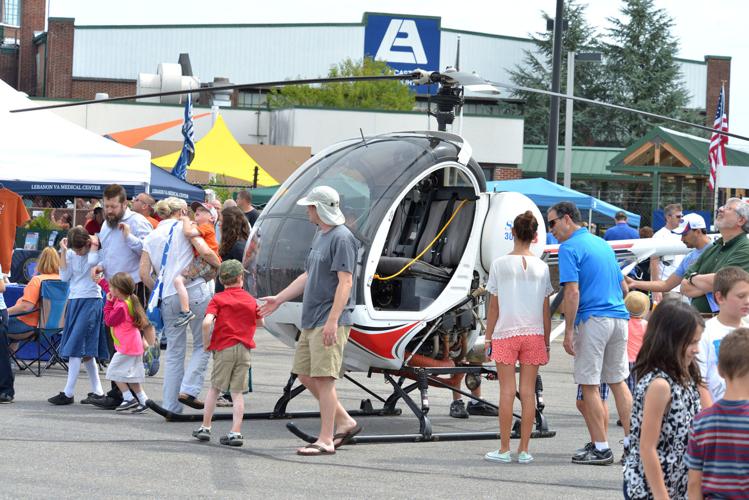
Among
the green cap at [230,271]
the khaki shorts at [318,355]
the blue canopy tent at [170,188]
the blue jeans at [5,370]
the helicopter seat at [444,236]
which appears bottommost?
the blue jeans at [5,370]

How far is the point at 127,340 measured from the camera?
10531 mm

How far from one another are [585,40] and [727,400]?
189 ft

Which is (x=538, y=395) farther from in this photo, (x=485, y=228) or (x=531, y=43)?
(x=531, y=43)

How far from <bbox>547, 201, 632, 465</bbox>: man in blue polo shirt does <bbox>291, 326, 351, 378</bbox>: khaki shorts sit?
5.26 ft

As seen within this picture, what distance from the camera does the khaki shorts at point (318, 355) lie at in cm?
862

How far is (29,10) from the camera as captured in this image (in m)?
60.9

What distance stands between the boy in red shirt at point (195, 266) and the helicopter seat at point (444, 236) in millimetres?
1512

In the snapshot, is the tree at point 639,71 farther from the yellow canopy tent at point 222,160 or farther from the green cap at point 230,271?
the green cap at point 230,271

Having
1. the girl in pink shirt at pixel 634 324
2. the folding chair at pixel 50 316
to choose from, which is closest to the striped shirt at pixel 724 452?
the girl in pink shirt at pixel 634 324

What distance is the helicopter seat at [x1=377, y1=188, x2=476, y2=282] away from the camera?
10.3 m

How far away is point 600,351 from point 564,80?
174ft

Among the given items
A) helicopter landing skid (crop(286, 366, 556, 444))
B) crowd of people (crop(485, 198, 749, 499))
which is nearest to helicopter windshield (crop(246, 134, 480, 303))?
helicopter landing skid (crop(286, 366, 556, 444))

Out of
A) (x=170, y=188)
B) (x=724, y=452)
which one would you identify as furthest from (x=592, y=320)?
(x=170, y=188)

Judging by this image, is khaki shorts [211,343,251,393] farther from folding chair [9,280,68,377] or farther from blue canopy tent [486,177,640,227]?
blue canopy tent [486,177,640,227]
